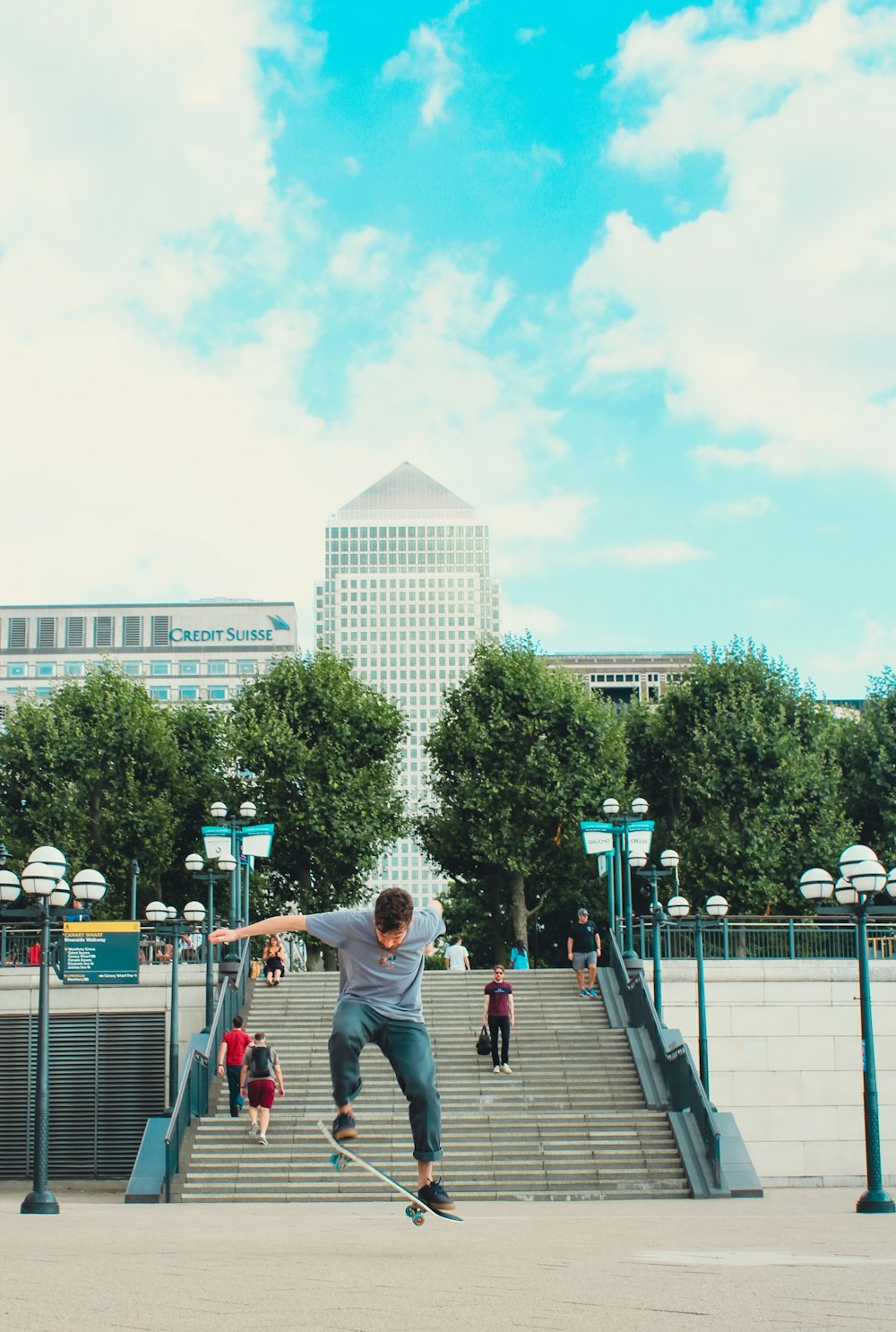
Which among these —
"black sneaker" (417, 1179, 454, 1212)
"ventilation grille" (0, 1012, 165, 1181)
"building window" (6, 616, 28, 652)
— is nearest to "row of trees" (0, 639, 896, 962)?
"ventilation grille" (0, 1012, 165, 1181)

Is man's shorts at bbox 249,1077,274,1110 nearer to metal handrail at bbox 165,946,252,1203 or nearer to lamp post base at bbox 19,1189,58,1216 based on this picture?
metal handrail at bbox 165,946,252,1203

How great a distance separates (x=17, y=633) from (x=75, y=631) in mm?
4472

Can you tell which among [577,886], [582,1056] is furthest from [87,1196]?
[577,886]

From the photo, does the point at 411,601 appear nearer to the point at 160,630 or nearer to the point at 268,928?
the point at 160,630

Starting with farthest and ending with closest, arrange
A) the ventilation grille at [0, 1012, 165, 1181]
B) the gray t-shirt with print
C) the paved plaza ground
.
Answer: the ventilation grille at [0, 1012, 165, 1181]
the gray t-shirt with print
the paved plaza ground

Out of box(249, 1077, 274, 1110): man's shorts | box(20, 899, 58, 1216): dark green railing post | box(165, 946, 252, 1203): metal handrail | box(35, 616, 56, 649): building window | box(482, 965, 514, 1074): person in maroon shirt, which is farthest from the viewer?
box(35, 616, 56, 649): building window

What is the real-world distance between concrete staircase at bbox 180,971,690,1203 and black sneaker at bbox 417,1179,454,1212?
12.6 m

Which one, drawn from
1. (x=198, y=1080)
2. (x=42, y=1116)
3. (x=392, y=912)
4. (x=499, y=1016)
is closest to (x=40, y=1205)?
(x=42, y=1116)

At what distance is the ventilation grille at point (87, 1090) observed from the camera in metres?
28.3

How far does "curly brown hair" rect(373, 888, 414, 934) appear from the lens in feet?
25.6

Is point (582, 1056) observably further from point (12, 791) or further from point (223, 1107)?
point (12, 791)

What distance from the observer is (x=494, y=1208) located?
690 inches

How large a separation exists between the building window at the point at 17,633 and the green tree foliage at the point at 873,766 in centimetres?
7604

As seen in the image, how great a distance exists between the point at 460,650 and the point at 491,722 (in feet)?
476
